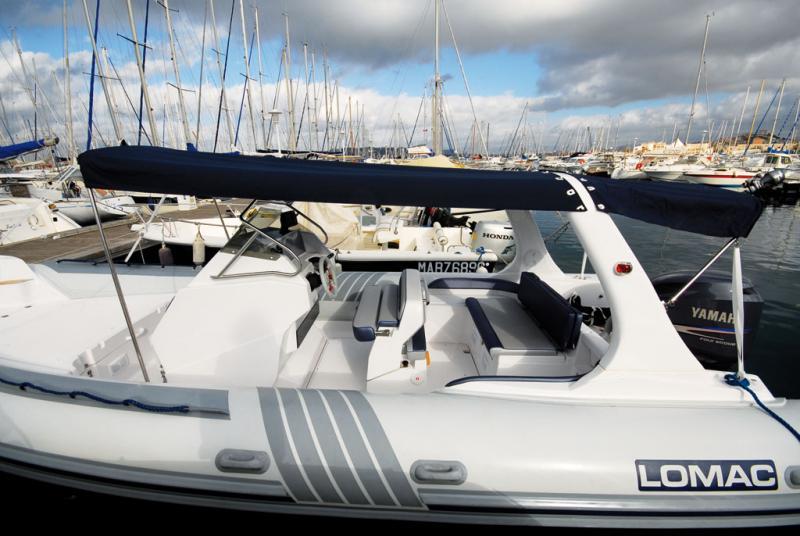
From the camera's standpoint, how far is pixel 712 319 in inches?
95.0

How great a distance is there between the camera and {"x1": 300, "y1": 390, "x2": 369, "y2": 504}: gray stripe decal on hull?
1494 mm

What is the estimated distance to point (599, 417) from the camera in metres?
1.61

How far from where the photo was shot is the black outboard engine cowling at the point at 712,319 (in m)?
2.37

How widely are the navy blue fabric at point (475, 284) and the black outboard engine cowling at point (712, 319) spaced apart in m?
1.16

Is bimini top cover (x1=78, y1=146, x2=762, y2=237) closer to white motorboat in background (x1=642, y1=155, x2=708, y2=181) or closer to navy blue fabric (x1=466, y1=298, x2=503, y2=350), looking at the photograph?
navy blue fabric (x1=466, y1=298, x2=503, y2=350)

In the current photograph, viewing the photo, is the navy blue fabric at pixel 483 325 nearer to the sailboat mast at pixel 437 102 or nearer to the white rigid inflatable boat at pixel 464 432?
the white rigid inflatable boat at pixel 464 432

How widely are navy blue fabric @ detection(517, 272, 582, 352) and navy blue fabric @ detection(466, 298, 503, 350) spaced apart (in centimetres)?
36

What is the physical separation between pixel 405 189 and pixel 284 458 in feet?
4.08

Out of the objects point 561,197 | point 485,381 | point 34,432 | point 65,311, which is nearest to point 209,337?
point 34,432

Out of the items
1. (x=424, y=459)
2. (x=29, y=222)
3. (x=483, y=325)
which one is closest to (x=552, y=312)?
(x=483, y=325)

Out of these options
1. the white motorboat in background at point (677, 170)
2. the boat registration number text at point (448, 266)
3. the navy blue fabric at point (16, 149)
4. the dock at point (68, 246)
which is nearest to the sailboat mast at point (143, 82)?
the dock at point (68, 246)

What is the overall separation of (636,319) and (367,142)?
36.5 meters

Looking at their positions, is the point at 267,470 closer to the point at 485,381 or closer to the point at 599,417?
the point at 485,381

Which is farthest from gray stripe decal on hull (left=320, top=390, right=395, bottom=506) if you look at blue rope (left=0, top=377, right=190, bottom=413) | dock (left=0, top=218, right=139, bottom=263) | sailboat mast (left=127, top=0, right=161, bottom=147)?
sailboat mast (left=127, top=0, right=161, bottom=147)
